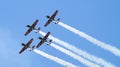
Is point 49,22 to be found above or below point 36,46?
above

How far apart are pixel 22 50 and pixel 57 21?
17613mm

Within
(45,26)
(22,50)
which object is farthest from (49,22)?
(22,50)

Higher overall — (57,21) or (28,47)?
(57,21)

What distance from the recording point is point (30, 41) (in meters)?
185

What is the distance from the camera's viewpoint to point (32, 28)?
18725 centimetres

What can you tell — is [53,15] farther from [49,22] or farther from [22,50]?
[22,50]

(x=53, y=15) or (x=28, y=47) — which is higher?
(x=53, y=15)

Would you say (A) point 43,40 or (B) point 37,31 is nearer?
(A) point 43,40

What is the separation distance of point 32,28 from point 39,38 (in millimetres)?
5892

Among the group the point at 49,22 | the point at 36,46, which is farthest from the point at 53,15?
the point at 36,46

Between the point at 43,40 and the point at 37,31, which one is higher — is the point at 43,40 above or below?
below

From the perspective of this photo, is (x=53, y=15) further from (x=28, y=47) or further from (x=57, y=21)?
(x=28, y=47)

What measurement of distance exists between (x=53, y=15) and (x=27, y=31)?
1186 centimetres

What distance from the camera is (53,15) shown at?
188500mm
